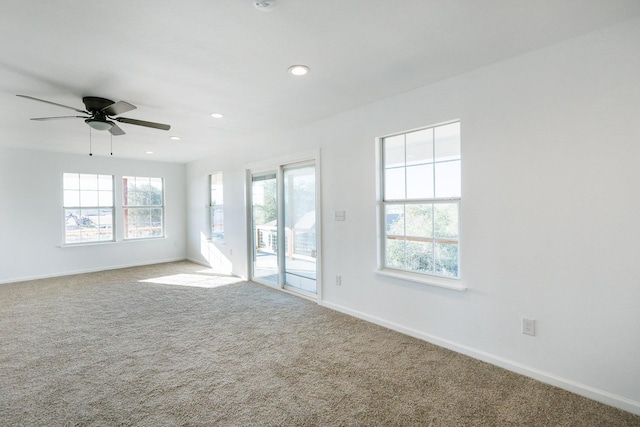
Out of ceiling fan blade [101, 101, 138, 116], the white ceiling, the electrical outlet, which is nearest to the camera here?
the white ceiling

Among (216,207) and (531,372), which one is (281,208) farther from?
(531,372)

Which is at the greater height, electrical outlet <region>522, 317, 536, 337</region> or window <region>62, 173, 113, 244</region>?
window <region>62, 173, 113, 244</region>

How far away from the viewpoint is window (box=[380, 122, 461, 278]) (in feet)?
9.73

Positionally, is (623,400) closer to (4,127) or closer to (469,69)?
(469,69)

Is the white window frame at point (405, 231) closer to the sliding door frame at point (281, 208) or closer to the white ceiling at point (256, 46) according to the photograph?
the white ceiling at point (256, 46)

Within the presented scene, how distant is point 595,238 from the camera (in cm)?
214

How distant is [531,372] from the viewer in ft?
7.93

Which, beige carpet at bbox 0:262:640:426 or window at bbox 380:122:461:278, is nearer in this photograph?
beige carpet at bbox 0:262:640:426

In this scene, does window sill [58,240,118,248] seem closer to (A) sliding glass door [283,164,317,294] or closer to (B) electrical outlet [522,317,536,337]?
(A) sliding glass door [283,164,317,294]

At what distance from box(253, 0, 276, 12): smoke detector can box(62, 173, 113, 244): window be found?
6727mm

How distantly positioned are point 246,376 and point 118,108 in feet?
8.99

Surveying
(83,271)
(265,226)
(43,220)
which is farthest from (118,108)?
(83,271)

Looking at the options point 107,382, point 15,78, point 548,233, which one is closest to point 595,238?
point 548,233

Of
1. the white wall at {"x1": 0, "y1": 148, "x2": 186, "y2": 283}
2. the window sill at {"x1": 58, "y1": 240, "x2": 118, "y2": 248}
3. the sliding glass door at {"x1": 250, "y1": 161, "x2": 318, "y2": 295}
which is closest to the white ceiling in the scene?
the sliding glass door at {"x1": 250, "y1": 161, "x2": 318, "y2": 295}
